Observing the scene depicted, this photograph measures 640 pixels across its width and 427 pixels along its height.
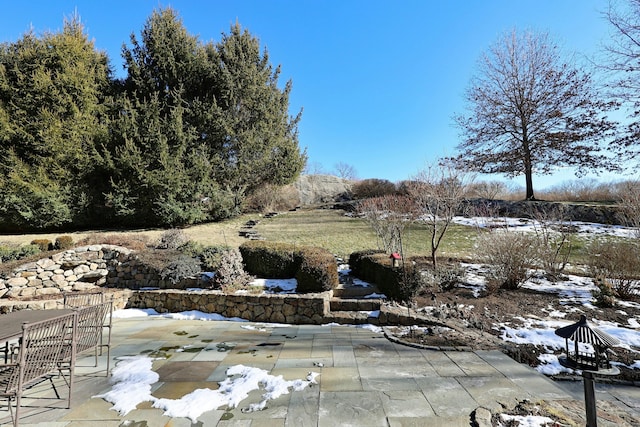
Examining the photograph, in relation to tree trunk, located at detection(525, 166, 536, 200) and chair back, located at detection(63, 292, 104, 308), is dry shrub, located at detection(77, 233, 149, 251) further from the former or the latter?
tree trunk, located at detection(525, 166, 536, 200)

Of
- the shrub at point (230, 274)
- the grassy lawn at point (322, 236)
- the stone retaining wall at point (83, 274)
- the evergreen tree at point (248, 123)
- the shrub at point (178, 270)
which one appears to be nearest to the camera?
the shrub at point (230, 274)

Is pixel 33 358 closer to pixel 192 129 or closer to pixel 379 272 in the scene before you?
pixel 379 272

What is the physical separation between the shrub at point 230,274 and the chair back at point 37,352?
3.93 m

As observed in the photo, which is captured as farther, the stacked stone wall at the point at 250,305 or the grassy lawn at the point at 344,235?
the grassy lawn at the point at 344,235

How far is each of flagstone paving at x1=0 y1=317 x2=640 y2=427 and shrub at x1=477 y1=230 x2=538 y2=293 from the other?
319cm

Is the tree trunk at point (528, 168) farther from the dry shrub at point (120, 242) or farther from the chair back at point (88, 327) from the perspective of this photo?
the chair back at point (88, 327)

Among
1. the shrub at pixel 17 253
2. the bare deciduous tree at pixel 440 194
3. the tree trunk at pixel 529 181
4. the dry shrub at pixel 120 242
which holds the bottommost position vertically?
the shrub at pixel 17 253

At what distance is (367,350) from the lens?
399 cm

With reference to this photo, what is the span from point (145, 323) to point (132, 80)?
1306cm

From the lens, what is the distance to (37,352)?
7.68ft

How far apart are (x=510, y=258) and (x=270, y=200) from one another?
Result: 1358cm

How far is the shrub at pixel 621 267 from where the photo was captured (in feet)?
19.7

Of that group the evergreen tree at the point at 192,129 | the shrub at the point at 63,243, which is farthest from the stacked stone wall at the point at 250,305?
the evergreen tree at the point at 192,129

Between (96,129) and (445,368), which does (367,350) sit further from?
(96,129)
